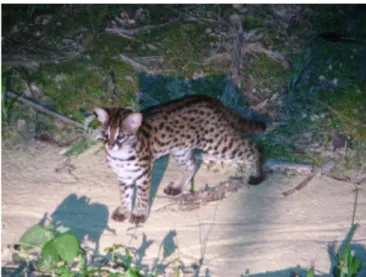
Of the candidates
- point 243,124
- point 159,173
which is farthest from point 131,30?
point 243,124

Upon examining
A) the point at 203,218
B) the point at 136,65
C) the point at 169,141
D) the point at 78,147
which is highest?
the point at 136,65

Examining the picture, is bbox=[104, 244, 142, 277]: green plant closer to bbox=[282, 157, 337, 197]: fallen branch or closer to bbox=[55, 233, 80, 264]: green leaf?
bbox=[55, 233, 80, 264]: green leaf

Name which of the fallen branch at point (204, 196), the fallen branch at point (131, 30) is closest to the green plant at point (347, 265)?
the fallen branch at point (204, 196)

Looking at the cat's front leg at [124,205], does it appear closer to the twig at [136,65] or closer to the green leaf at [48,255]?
the green leaf at [48,255]

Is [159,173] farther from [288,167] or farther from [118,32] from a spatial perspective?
[118,32]

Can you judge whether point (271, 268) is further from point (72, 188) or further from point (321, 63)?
point (321, 63)

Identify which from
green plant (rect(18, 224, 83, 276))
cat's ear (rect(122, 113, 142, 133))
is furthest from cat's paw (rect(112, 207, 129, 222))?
cat's ear (rect(122, 113, 142, 133))
